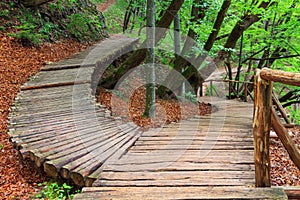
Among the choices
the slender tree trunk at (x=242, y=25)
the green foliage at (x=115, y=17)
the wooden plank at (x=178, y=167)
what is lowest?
the wooden plank at (x=178, y=167)

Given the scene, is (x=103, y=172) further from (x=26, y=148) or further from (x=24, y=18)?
(x=24, y=18)

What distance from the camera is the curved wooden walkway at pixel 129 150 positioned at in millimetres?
2859

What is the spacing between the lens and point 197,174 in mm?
3219

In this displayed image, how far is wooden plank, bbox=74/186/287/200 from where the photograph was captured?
2.64 m

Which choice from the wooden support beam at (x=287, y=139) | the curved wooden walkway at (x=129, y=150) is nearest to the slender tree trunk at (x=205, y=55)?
the curved wooden walkway at (x=129, y=150)

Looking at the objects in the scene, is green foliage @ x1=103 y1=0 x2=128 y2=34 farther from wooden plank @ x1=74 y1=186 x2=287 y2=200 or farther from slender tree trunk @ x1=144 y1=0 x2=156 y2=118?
wooden plank @ x1=74 y1=186 x2=287 y2=200

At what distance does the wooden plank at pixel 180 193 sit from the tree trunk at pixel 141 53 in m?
5.33

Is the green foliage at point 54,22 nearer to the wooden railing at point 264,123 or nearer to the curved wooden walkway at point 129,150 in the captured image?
the curved wooden walkway at point 129,150

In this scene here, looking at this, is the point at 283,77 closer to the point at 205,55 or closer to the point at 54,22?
the point at 205,55

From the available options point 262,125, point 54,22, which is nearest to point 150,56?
point 262,125

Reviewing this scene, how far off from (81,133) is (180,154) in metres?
1.65

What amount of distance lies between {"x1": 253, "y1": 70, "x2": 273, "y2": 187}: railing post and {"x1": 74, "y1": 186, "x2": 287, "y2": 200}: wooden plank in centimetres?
18

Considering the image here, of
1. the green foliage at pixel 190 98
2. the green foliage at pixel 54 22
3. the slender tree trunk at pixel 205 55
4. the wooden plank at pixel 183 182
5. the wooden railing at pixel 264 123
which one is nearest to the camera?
the wooden railing at pixel 264 123

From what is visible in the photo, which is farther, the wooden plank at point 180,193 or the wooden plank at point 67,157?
the wooden plank at point 67,157
